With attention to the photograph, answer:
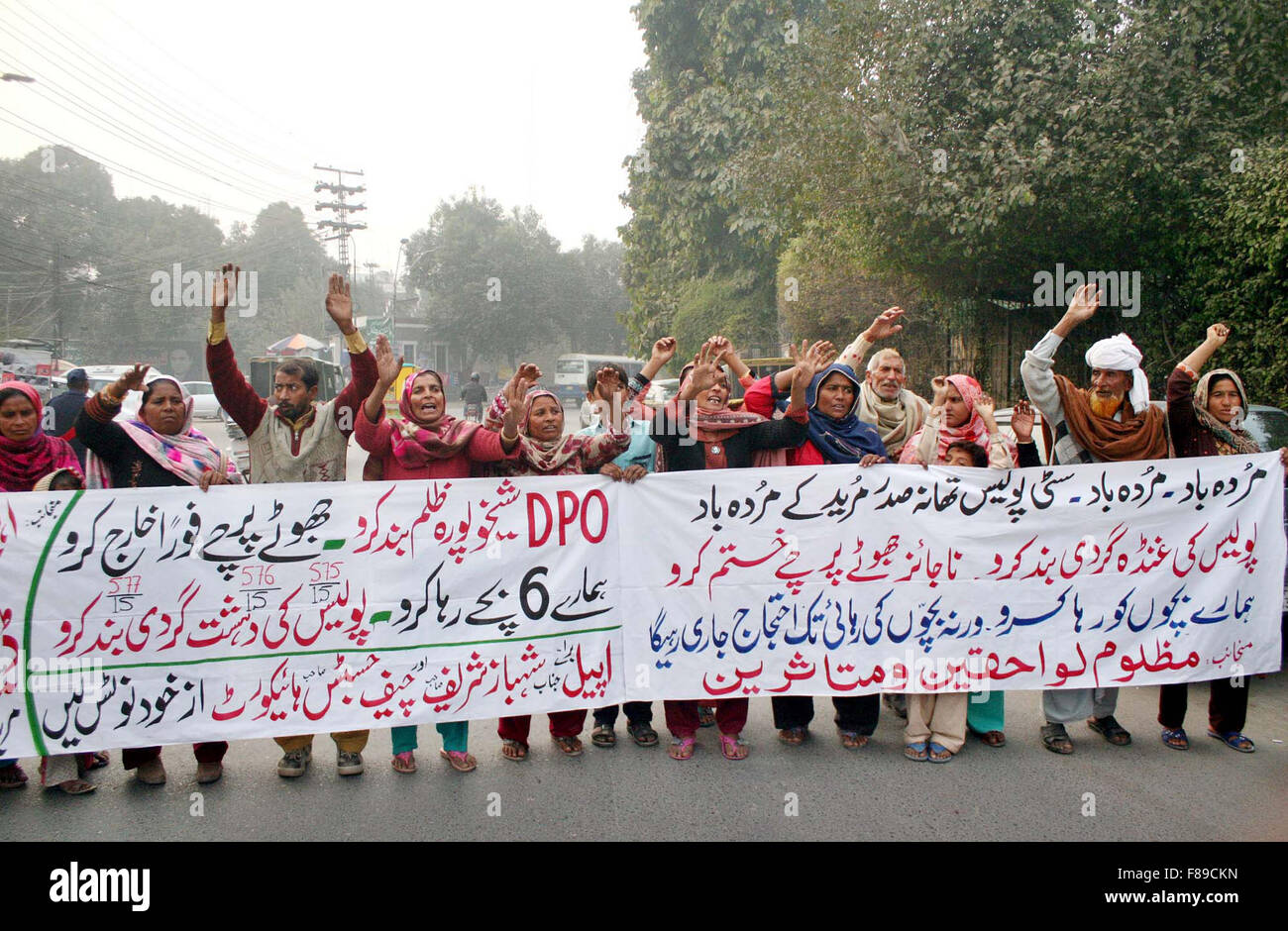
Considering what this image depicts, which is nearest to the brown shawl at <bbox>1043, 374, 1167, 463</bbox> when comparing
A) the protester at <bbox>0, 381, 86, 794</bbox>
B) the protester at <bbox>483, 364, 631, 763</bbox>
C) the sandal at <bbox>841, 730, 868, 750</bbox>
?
the sandal at <bbox>841, 730, 868, 750</bbox>

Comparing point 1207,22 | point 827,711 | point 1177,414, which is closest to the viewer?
point 1177,414

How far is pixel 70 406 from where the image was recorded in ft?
23.8

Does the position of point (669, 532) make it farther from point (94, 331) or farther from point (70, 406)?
point (94, 331)

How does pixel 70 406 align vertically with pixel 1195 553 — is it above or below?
above

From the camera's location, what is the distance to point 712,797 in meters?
3.68

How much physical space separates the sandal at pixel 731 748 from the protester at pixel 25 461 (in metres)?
2.63

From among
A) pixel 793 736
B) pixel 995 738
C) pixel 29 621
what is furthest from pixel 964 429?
pixel 29 621

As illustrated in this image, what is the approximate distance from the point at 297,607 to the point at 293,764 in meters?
0.68

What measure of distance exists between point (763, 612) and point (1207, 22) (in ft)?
31.3

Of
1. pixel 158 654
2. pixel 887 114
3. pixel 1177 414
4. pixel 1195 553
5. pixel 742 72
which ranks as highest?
pixel 742 72

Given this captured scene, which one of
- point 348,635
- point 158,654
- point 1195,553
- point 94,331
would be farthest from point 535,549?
point 94,331

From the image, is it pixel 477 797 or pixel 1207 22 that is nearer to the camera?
pixel 477 797

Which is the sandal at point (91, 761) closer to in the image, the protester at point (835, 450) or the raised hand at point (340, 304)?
the raised hand at point (340, 304)

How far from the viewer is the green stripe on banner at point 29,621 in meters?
3.58
